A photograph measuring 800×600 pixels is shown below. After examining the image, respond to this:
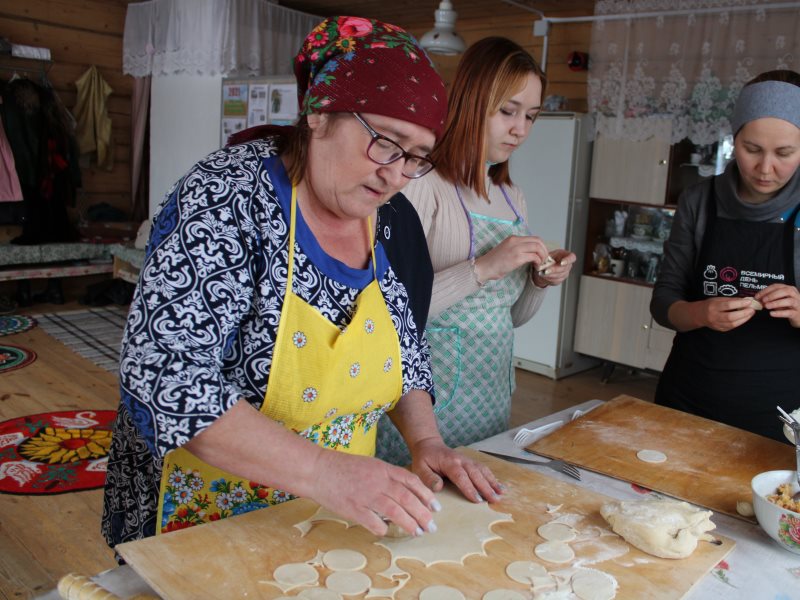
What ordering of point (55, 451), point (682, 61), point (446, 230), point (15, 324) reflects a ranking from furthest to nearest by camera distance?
point (15, 324), point (682, 61), point (55, 451), point (446, 230)

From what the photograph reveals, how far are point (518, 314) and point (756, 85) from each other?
732 millimetres

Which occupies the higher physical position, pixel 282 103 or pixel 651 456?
pixel 282 103

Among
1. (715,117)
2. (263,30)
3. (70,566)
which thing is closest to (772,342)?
(70,566)

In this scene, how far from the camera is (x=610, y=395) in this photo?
4398 millimetres

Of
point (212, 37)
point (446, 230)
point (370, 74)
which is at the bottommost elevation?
point (446, 230)

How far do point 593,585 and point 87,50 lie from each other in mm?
6424

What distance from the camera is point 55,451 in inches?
122

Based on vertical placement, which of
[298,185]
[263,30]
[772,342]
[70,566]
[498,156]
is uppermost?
[263,30]

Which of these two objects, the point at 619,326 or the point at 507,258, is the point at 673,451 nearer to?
the point at 507,258

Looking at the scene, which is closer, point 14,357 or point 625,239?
point 14,357

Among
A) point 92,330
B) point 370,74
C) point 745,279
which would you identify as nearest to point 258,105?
point 92,330

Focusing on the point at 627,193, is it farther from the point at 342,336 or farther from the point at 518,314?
the point at 342,336

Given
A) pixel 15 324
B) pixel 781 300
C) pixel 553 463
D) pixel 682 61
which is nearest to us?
pixel 553 463

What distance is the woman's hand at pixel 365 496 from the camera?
904 mm
